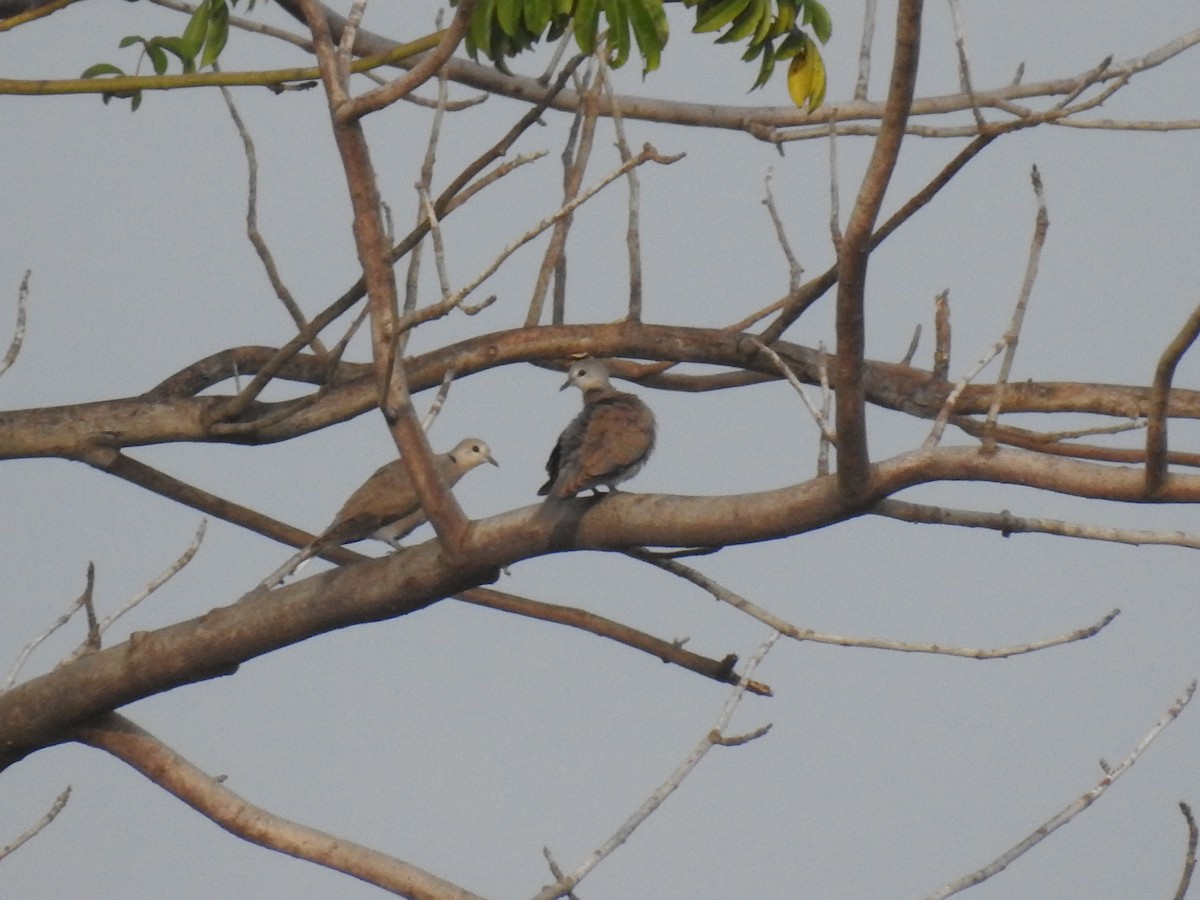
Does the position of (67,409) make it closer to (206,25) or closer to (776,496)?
(206,25)

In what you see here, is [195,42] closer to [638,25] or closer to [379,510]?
[638,25]

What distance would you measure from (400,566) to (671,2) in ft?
5.81

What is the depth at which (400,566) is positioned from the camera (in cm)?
450

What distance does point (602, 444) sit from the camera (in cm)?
586

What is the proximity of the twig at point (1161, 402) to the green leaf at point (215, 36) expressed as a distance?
2774 mm

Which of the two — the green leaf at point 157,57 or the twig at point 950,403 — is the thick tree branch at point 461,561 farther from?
the green leaf at point 157,57

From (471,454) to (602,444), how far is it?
3461mm

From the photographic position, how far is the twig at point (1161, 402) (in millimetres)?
3422

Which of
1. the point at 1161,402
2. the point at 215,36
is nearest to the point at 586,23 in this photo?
the point at 215,36

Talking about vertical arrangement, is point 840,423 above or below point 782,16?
below

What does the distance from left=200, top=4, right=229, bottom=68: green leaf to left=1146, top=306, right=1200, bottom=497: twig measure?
277 cm

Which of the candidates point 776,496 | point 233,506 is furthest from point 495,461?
point 776,496

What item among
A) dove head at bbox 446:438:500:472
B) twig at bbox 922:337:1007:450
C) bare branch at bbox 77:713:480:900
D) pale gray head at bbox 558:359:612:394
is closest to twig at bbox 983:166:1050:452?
twig at bbox 922:337:1007:450

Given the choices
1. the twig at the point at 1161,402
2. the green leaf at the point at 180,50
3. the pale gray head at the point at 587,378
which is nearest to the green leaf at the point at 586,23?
the green leaf at the point at 180,50
